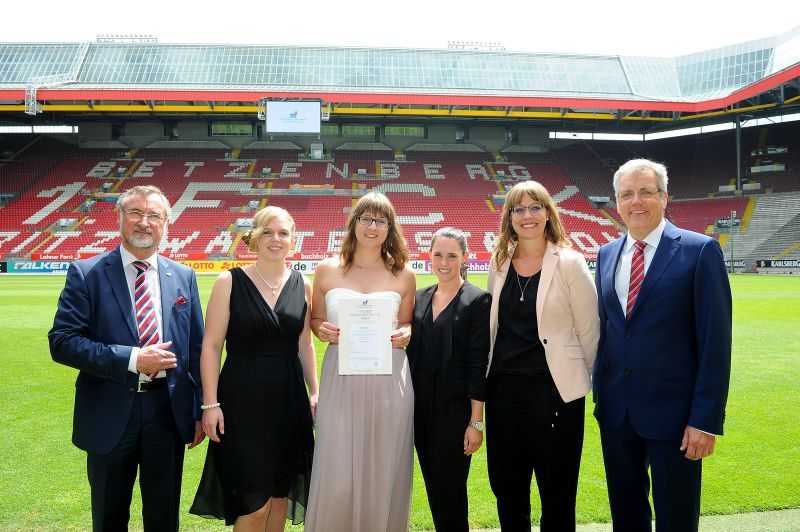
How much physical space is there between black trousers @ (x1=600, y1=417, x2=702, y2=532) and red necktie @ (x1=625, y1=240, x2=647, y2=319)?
2.07ft

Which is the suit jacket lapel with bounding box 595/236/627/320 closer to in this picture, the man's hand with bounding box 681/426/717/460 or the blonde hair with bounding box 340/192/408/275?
the man's hand with bounding box 681/426/717/460

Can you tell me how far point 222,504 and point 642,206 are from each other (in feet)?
9.52

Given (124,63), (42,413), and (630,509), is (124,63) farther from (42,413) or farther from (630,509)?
(630,509)

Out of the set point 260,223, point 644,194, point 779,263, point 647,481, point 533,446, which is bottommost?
point 647,481

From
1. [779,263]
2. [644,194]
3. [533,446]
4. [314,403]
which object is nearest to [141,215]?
[314,403]

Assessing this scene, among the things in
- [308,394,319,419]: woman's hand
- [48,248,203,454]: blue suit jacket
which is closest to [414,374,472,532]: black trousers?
[308,394,319,419]: woman's hand

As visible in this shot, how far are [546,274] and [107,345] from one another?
239 centimetres

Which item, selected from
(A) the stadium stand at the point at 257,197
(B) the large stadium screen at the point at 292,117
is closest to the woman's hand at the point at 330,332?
(A) the stadium stand at the point at 257,197

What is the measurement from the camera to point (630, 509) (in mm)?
3082

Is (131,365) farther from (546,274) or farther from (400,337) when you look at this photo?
(546,274)

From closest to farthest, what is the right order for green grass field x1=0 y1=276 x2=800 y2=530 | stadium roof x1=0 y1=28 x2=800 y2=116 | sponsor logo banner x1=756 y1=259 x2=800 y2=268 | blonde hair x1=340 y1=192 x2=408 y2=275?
1. blonde hair x1=340 y1=192 x2=408 y2=275
2. green grass field x1=0 y1=276 x2=800 y2=530
3. sponsor logo banner x1=756 y1=259 x2=800 y2=268
4. stadium roof x1=0 y1=28 x2=800 y2=116

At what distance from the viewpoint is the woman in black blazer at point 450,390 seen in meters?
3.20

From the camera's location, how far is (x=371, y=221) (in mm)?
3336

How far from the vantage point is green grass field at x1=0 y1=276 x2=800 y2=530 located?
412cm
